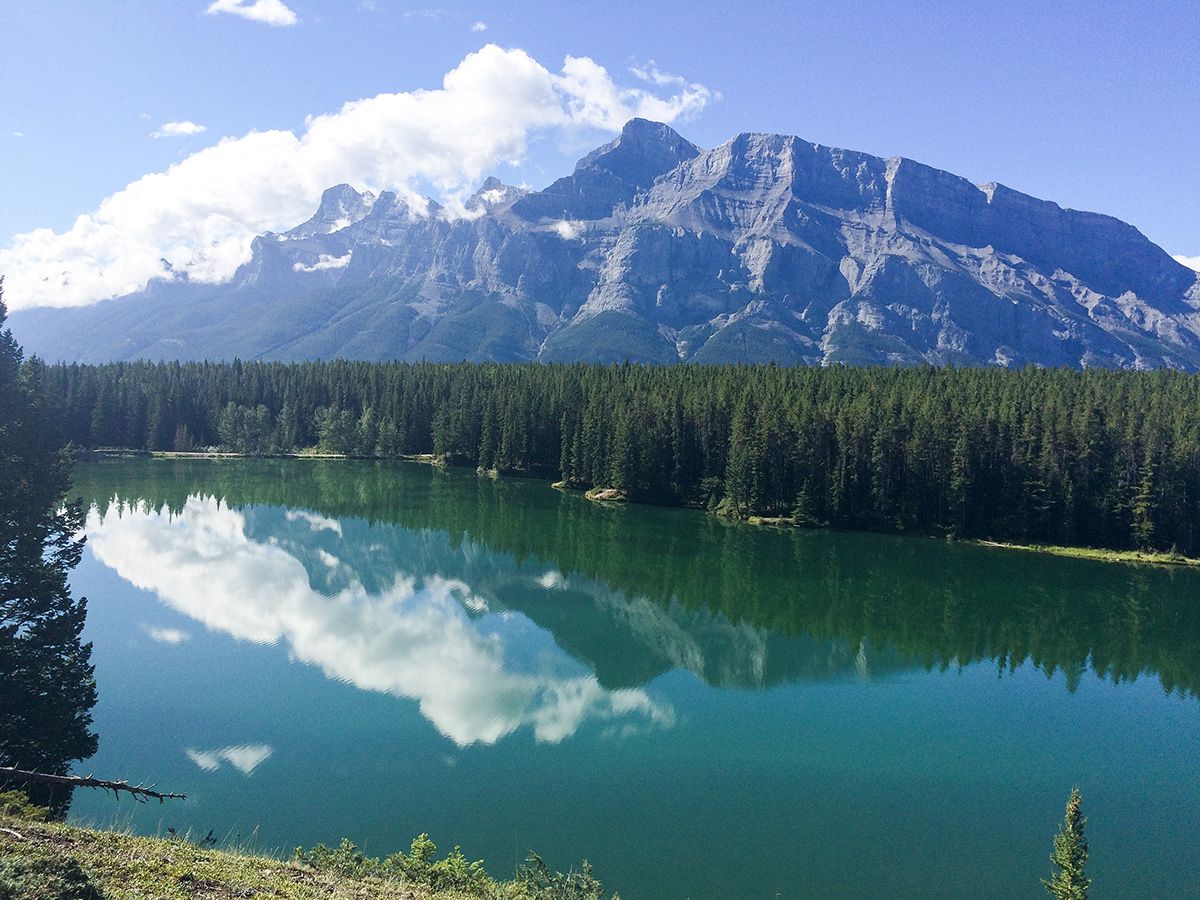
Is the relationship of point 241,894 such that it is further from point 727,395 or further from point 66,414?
point 66,414

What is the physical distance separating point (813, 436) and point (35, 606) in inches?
3097

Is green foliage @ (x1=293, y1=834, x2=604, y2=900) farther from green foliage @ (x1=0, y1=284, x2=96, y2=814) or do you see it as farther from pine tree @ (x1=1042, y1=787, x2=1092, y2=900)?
pine tree @ (x1=1042, y1=787, x2=1092, y2=900)

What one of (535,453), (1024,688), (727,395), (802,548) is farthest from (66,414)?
(1024,688)

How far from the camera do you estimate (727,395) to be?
341 ft

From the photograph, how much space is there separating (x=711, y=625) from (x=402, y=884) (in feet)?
122

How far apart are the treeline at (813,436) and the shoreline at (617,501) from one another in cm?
147

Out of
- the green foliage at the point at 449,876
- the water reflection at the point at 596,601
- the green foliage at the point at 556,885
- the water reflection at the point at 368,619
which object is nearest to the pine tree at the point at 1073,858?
the green foliage at the point at 556,885

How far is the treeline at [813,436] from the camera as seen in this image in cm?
8238

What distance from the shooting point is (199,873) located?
44.5 ft

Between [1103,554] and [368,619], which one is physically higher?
[1103,554]

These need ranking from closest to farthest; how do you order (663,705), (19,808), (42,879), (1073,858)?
(42,879) < (19,808) < (1073,858) < (663,705)

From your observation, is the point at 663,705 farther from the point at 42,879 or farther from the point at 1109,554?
the point at 1109,554

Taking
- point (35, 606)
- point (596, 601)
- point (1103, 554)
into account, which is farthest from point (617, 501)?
point (35, 606)

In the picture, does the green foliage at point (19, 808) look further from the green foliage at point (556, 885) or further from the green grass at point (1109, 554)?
the green grass at point (1109, 554)
